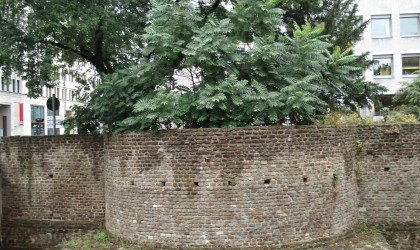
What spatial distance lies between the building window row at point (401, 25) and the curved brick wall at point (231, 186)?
28.0 meters

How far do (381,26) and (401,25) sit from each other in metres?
1.57

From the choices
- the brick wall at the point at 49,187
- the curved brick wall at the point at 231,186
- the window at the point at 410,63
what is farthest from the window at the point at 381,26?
the brick wall at the point at 49,187

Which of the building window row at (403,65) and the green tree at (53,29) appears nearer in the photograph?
the green tree at (53,29)

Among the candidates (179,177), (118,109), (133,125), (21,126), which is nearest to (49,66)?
(118,109)

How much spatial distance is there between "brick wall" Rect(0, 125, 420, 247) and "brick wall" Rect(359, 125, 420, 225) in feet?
0.09

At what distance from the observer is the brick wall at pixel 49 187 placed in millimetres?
12453

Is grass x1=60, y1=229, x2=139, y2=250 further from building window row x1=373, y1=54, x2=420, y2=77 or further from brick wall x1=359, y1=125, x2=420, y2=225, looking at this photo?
building window row x1=373, y1=54, x2=420, y2=77

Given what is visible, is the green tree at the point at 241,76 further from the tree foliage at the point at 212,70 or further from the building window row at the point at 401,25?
the building window row at the point at 401,25

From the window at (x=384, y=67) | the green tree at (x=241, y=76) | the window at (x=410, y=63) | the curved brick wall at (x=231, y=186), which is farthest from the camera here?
the window at (x=384, y=67)

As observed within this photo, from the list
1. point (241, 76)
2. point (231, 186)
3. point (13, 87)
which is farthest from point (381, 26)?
point (13, 87)

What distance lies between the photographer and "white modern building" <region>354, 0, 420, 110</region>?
33656 mm

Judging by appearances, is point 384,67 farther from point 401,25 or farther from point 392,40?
point 401,25

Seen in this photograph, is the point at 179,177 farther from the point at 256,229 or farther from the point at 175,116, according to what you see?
the point at 256,229

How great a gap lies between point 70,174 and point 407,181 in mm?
9918
